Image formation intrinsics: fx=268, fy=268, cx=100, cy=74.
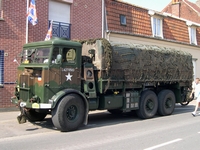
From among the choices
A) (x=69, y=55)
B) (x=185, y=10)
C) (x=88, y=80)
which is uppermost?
(x=185, y=10)

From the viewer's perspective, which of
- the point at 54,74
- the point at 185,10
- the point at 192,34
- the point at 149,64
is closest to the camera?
the point at 54,74

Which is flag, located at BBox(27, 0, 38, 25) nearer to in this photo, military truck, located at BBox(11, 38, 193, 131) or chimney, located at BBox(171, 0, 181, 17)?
military truck, located at BBox(11, 38, 193, 131)

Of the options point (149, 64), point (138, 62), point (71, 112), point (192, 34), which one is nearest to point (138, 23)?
point (192, 34)

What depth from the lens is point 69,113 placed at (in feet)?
28.0

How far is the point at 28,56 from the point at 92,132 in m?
3.43

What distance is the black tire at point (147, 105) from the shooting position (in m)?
11.1

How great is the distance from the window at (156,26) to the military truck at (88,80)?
792 cm

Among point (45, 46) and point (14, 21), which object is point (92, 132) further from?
point (14, 21)

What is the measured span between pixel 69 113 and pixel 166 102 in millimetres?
5550

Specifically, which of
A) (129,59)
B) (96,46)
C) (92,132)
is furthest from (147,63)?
(92,132)

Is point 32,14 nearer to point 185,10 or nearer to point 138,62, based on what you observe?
point 138,62

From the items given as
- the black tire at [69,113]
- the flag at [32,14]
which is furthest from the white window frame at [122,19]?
the black tire at [69,113]

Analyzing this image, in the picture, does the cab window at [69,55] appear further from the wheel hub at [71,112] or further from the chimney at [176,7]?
the chimney at [176,7]

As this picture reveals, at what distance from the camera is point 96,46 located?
974 cm
